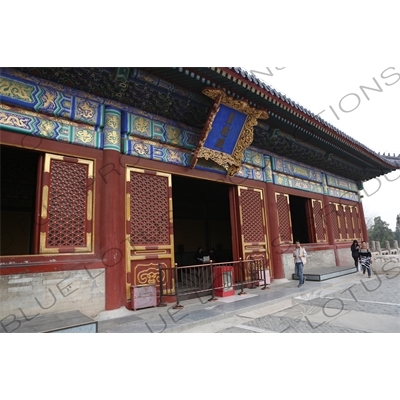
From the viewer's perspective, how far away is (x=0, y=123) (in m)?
4.27

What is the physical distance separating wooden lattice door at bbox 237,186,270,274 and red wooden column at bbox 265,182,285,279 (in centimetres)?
22

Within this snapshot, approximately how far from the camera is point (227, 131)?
21.6 feet

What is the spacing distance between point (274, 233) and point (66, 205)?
5.74m

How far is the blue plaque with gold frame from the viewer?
6031 millimetres

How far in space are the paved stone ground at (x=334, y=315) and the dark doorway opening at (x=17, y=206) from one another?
696 cm

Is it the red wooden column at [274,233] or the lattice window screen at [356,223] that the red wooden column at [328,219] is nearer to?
the lattice window screen at [356,223]

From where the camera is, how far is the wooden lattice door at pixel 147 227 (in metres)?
5.29

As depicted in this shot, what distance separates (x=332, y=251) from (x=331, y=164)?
134 inches

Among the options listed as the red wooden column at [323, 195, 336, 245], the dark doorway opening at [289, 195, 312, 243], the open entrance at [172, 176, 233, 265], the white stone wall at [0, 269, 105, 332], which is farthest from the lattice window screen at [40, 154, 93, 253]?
the dark doorway opening at [289, 195, 312, 243]

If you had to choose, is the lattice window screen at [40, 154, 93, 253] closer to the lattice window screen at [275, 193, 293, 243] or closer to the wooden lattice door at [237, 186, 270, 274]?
the wooden lattice door at [237, 186, 270, 274]

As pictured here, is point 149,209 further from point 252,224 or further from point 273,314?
point 252,224

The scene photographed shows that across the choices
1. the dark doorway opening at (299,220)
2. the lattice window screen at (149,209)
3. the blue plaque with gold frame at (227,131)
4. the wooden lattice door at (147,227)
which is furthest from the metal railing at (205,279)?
the dark doorway opening at (299,220)

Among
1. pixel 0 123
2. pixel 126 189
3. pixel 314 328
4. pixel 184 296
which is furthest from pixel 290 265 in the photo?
pixel 0 123

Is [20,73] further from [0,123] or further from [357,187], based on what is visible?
[357,187]
